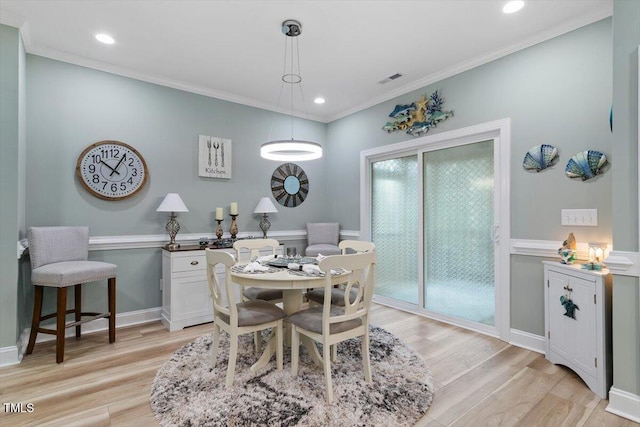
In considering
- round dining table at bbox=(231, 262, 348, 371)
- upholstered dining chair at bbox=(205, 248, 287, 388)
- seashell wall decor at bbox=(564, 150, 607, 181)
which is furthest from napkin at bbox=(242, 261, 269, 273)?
seashell wall decor at bbox=(564, 150, 607, 181)

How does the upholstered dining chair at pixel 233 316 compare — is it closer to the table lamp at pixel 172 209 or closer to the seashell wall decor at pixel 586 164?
the table lamp at pixel 172 209

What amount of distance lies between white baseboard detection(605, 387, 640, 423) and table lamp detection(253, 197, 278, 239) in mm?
3509

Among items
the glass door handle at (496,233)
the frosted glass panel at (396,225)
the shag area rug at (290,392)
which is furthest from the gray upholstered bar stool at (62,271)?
the glass door handle at (496,233)

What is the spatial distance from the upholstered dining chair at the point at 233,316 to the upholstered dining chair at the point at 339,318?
5.9 inches

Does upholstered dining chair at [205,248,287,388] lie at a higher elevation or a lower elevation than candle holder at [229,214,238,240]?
lower

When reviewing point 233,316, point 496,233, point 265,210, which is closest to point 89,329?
point 233,316

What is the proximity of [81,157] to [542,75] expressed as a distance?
445 centimetres

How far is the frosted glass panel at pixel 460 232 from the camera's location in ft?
10.7

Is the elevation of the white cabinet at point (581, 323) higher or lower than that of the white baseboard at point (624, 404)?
higher

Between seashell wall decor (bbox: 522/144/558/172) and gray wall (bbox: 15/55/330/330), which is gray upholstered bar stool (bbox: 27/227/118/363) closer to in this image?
gray wall (bbox: 15/55/330/330)

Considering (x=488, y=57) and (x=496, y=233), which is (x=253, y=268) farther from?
(x=488, y=57)

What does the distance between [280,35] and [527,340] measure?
11.6 ft

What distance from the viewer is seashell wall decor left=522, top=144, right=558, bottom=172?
272cm

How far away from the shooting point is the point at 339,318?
2.12 meters
